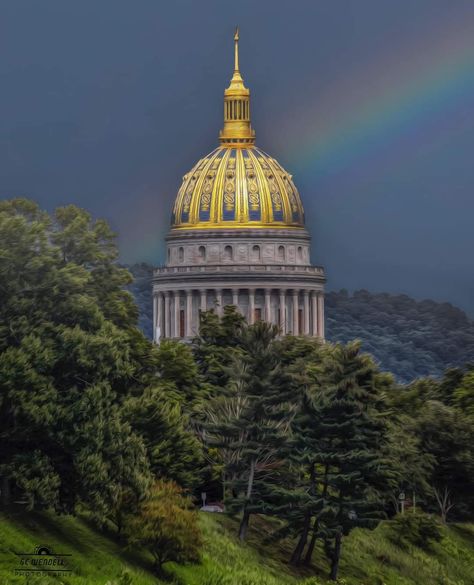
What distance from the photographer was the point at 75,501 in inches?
3693

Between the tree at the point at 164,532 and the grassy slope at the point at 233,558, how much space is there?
63cm

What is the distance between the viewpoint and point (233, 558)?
333ft

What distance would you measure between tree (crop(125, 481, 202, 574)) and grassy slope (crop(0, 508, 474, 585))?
0.63m

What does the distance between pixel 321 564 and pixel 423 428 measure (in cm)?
2504

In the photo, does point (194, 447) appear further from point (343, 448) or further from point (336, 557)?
point (336, 557)

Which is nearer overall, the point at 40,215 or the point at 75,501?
the point at 75,501

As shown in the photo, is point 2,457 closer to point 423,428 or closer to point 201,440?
point 201,440

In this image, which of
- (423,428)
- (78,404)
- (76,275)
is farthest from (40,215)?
(423,428)

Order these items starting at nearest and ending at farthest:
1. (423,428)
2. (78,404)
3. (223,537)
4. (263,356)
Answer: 1. (78,404)
2. (223,537)
3. (263,356)
4. (423,428)

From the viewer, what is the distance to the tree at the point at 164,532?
309ft

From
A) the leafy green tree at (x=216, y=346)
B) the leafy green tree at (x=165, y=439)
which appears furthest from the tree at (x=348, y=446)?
the leafy green tree at (x=216, y=346)

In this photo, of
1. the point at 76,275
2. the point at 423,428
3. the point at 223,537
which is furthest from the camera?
the point at 423,428

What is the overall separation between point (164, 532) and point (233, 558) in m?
8.14

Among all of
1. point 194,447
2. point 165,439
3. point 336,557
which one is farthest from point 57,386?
point 336,557
